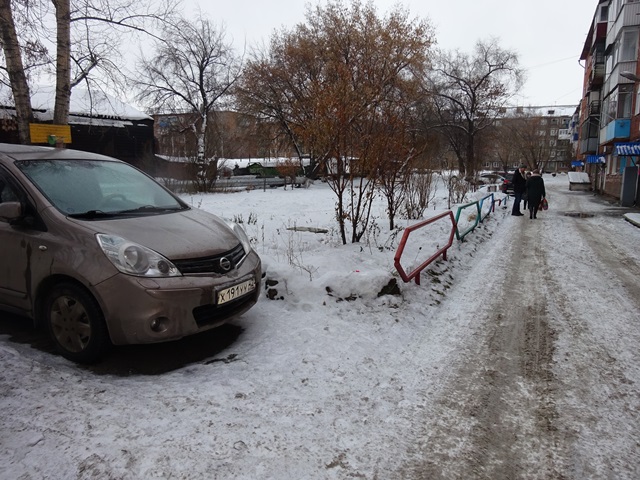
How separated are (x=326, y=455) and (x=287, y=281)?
2645 mm

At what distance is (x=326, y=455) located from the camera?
2.50m

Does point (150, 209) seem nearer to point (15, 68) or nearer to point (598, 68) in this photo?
point (15, 68)

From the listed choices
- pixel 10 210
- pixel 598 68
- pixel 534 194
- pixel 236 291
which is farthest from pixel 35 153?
pixel 598 68

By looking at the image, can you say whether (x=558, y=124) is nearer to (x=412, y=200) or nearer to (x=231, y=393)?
(x=412, y=200)

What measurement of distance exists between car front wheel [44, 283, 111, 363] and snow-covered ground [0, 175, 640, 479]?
14 centimetres

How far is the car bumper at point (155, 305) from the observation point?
123 inches

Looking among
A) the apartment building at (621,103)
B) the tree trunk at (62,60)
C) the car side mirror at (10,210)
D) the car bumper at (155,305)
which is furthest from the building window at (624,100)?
the car side mirror at (10,210)

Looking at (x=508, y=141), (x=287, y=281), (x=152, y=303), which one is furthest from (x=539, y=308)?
(x=508, y=141)

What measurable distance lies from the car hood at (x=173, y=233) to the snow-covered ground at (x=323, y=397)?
935 millimetres

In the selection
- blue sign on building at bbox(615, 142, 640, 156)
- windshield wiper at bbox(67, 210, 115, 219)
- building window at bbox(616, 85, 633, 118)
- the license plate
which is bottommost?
the license plate

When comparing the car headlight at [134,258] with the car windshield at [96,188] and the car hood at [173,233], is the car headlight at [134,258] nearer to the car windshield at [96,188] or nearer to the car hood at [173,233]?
the car hood at [173,233]

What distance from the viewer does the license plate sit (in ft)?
11.4

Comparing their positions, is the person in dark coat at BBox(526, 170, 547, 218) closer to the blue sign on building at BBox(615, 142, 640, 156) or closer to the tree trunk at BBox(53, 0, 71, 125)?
the blue sign on building at BBox(615, 142, 640, 156)

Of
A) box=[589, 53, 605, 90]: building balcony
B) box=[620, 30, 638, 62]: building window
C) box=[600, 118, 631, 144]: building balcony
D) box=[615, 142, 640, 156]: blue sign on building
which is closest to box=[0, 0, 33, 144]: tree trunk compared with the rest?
box=[615, 142, 640, 156]: blue sign on building
